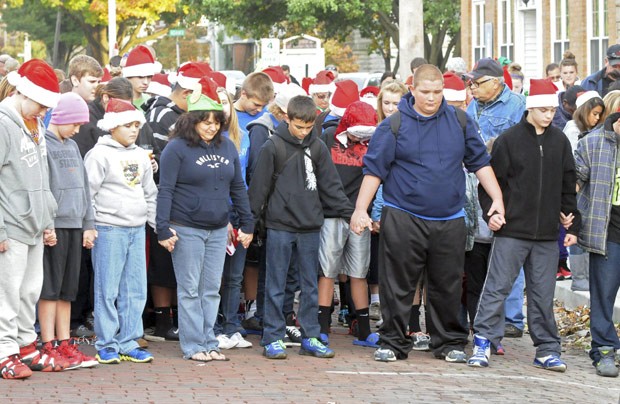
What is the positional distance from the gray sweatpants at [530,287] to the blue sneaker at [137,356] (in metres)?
2.50

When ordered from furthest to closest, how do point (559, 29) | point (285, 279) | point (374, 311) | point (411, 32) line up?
point (559, 29) < point (411, 32) < point (374, 311) < point (285, 279)

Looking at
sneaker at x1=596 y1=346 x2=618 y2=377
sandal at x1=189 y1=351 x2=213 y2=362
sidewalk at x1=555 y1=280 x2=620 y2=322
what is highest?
sandal at x1=189 y1=351 x2=213 y2=362

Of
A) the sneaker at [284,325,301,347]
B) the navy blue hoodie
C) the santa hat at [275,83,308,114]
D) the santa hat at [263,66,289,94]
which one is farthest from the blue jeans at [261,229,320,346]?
the santa hat at [263,66,289,94]

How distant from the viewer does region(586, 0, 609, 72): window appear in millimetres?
28281

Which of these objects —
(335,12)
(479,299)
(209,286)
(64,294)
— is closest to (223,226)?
(209,286)

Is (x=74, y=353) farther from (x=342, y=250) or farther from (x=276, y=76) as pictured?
(x=276, y=76)

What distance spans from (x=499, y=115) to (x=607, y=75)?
4576mm

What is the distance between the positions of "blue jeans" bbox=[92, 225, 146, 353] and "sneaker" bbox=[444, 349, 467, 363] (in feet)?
7.63

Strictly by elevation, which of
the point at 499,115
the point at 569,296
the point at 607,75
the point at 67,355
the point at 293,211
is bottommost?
the point at 569,296

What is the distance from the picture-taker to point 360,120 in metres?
10.9

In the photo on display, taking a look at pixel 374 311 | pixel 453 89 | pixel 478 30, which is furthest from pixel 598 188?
pixel 478 30

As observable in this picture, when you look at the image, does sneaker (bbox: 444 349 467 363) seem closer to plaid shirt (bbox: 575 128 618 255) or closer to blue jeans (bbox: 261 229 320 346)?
blue jeans (bbox: 261 229 320 346)

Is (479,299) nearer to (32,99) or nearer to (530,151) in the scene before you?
(530,151)

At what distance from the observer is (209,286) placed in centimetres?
1004
